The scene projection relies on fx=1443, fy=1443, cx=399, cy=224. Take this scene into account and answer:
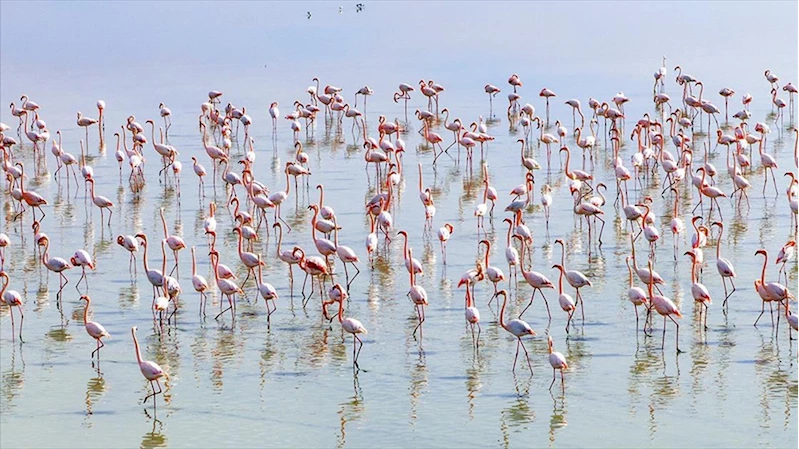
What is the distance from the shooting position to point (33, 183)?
63.3ft

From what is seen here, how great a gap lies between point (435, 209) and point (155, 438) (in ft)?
23.7

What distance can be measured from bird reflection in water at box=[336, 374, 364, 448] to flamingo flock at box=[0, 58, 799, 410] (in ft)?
2.03

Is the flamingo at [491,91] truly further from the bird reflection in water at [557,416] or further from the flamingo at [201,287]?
the bird reflection in water at [557,416]

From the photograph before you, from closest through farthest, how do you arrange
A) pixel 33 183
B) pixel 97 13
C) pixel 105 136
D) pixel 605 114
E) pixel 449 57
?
pixel 33 183, pixel 605 114, pixel 105 136, pixel 449 57, pixel 97 13

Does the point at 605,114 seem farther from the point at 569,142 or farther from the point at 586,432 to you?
the point at 586,432

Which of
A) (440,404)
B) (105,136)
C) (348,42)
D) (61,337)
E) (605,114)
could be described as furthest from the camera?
(348,42)

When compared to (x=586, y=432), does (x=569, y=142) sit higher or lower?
higher

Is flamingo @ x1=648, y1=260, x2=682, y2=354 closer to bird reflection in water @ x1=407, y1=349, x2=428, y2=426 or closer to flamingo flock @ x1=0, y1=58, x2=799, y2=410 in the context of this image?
flamingo flock @ x1=0, y1=58, x2=799, y2=410

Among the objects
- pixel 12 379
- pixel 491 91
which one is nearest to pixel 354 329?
pixel 12 379

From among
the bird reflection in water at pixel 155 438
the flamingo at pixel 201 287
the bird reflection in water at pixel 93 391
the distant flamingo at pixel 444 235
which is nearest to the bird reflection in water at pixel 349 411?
the bird reflection in water at pixel 155 438

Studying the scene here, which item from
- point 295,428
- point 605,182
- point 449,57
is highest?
point 449,57

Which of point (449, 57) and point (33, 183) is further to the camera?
point (449, 57)

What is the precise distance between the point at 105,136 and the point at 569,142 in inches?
283

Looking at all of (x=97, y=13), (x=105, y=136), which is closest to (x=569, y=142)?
(x=105, y=136)
